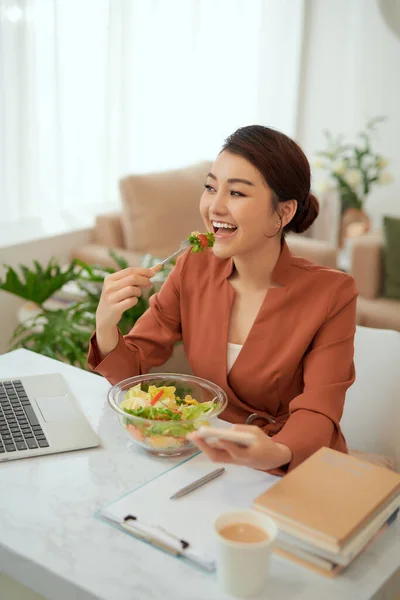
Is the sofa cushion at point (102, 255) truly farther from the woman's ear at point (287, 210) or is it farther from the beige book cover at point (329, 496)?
the beige book cover at point (329, 496)

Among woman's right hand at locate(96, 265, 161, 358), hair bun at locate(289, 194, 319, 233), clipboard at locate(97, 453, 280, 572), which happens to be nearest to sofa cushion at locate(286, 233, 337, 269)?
hair bun at locate(289, 194, 319, 233)

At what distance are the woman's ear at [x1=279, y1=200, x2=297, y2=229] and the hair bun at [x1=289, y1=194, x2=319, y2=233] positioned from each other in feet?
0.12

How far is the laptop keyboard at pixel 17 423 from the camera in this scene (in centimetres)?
139

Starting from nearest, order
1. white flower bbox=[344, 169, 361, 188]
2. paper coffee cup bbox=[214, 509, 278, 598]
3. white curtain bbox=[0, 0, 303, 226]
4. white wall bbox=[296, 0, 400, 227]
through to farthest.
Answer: paper coffee cup bbox=[214, 509, 278, 598] < white curtain bbox=[0, 0, 303, 226] < white flower bbox=[344, 169, 361, 188] < white wall bbox=[296, 0, 400, 227]

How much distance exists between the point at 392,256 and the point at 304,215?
84.0 inches

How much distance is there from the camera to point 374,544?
3.71 feet

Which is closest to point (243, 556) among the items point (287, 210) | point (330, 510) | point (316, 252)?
point (330, 510)

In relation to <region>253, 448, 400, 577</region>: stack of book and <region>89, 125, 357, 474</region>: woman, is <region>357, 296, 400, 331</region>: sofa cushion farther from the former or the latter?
<region>253, 448, 400, 577</region>: stack of book

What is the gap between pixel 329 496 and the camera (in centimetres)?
111

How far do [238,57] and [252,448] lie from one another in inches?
147

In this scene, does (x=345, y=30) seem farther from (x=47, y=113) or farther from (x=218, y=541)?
(x=218, y=541)

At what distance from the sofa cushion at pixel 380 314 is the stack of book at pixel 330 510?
2451 millimetres

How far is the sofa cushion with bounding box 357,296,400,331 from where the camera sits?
11.7 feet

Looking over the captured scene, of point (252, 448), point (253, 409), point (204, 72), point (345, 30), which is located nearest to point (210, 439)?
point (252, 448)
